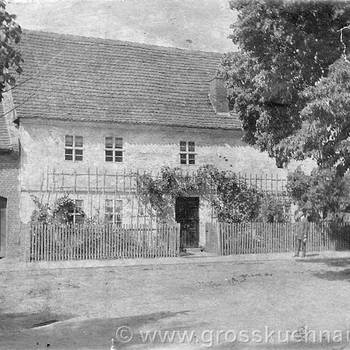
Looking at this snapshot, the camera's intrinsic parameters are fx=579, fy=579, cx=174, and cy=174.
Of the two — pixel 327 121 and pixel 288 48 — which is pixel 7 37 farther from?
pixel 288 48

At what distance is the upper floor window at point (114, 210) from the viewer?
2471cm

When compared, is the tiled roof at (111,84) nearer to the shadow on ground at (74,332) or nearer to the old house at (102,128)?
the old house at (102,128)

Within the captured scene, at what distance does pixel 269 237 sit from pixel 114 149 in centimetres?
763

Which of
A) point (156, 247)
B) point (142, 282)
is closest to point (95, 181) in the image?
point (156, 247)

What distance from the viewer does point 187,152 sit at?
26297mm

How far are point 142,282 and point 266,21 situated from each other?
7.78 m

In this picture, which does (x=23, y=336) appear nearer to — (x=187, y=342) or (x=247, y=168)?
→ (x=187, y=342)

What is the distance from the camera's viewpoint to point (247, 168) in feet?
89.9

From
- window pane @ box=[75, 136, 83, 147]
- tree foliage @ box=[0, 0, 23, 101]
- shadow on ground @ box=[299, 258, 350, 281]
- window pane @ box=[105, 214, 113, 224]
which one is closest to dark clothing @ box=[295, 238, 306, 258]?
shadow on ground @ box=[299, 258, 350, 281]

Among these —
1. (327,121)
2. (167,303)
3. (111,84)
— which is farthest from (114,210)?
(327,121)

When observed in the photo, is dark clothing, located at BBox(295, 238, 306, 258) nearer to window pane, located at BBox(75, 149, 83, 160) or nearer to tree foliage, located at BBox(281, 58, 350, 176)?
tree foliage, located at BBox(281, 58, 350, 176)

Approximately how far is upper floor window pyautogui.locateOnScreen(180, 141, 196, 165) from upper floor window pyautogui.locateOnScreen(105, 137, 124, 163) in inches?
111

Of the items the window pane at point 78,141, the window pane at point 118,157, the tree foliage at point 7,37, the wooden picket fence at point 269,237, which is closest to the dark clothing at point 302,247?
the wooden picket fence at point 269,237

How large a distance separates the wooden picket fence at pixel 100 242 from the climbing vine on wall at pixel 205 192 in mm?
2619
